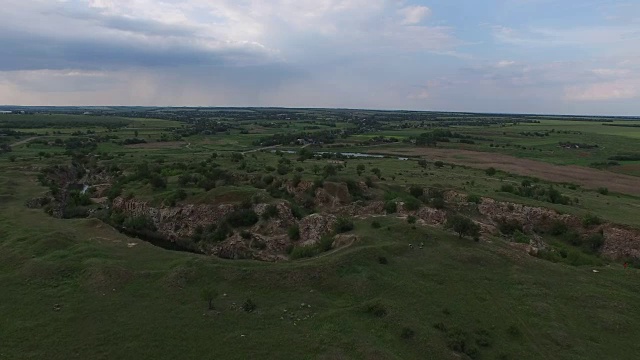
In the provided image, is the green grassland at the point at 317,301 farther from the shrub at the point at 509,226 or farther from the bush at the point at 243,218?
the bush at the point at 243,218

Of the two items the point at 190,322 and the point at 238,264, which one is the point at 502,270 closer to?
the point at 238,264

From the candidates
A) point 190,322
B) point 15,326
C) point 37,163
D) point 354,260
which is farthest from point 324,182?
point 37,163

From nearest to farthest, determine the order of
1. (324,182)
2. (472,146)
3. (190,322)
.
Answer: (190,322) → (324,182) → (472,146)

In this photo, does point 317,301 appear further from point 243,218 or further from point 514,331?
point 243,218

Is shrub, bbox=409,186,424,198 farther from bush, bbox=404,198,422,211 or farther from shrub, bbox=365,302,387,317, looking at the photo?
shrub, bbox=365,302,387,317

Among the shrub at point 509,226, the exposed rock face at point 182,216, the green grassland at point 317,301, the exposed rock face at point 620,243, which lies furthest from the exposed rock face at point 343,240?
the exposed rock face at point 620,243

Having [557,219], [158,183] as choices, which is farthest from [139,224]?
[557,219]

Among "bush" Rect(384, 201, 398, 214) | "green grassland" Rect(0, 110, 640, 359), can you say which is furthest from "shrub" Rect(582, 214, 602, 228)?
"bush" Rect(384, 201, 398, 214)
